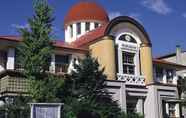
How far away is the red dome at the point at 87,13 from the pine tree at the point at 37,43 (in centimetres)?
1802

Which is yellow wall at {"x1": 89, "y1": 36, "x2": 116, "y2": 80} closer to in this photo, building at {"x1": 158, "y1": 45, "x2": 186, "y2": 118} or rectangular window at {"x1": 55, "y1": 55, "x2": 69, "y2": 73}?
rectangular window at {"x1": 55, "y1": 55, "x2": 69, "y2": 73}

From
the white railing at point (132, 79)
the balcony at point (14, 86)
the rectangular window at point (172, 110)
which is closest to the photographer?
the balcony at point (14, 86)

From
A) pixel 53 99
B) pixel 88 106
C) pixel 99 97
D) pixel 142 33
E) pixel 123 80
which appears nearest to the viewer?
pixel 53 99

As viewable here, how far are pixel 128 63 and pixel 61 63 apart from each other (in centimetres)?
647

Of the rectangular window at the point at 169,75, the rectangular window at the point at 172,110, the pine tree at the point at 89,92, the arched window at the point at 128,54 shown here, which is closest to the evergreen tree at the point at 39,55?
the pine tree at the point at 89,92

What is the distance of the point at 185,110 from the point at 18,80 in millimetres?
19475

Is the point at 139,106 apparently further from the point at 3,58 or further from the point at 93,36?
the point at 3,58

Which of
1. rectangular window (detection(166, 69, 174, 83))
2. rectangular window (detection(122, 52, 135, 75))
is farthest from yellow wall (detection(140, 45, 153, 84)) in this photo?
rectangular window (detection(166, 69, 174, 83))

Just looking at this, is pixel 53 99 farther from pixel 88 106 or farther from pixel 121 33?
pixel 121 33

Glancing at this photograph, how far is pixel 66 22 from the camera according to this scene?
4434 cm

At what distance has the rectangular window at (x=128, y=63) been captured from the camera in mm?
33969

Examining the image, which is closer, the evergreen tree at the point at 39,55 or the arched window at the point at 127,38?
the evergreen tree at the point at 39,55

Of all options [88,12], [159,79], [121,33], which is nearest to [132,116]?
[121,33]

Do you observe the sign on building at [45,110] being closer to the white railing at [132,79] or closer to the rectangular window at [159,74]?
the white railing at [132,79]
